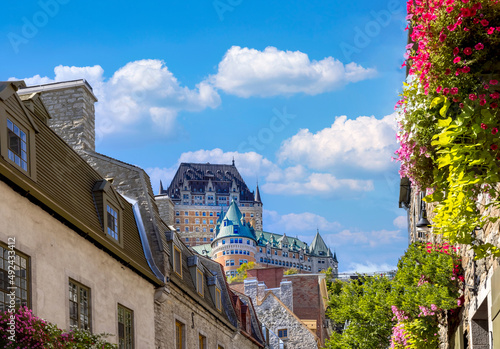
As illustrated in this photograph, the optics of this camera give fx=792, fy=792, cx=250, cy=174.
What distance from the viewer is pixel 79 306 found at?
46.8ft

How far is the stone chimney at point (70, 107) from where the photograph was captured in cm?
2036

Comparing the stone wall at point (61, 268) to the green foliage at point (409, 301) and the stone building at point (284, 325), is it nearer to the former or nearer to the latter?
the green foliage at point (409, 301)

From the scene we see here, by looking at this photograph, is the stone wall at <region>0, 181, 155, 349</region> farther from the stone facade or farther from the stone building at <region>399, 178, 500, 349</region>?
the stone building at <region>399, 178, 500, 349</region>

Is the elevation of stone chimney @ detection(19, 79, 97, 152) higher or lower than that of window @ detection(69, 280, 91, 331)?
higher

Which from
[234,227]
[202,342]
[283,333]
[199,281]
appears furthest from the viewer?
[234,227]

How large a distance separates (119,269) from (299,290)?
181ft

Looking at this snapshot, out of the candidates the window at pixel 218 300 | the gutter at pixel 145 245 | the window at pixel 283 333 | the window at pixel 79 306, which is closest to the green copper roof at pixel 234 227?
the window at pixel 283 333

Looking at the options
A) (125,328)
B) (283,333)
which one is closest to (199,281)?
(125,328)

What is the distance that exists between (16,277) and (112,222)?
5293 mm

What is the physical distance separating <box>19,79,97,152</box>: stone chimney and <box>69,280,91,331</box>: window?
6685 mm

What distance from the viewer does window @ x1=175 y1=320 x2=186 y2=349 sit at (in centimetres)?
2114

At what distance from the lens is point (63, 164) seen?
14.5 meters

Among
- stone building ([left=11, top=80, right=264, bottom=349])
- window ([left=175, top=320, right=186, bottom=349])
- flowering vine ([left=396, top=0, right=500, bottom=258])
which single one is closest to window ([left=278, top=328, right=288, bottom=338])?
stone building ([left=11, top=80, right=264, bottom=349])

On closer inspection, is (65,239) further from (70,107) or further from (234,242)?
(234,242)
